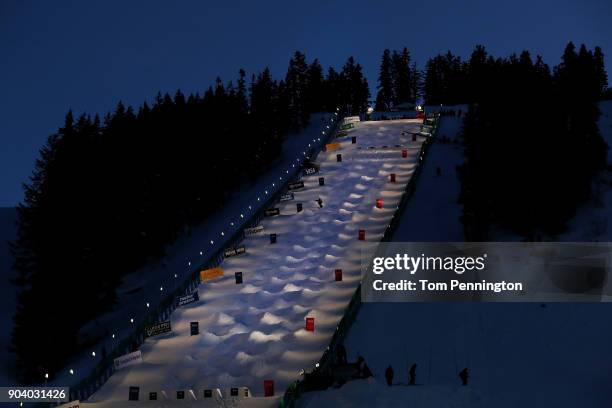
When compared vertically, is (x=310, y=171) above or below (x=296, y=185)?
above

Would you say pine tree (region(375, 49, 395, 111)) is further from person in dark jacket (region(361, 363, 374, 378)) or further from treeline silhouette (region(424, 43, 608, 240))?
person in dark jacket (region(361, 363, 374, 378))

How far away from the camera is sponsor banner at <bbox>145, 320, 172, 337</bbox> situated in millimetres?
28141

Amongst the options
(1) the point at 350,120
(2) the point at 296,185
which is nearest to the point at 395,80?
(1) the point at 350,120

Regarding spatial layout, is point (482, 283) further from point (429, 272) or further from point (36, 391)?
point (36, 391)

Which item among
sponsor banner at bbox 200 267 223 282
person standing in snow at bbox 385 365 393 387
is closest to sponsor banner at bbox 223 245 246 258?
sponsor banner at bbox 200 267 223 282

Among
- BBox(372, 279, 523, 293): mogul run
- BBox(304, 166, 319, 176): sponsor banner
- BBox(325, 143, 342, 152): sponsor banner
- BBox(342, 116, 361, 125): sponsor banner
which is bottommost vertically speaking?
BBox(372, 279, 523, 293): mogul run

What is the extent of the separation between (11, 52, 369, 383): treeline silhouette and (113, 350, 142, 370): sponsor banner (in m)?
8.83

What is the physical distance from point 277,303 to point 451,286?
776cm

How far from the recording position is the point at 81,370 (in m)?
30.6

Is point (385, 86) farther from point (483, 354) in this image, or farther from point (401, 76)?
point (483, 354)

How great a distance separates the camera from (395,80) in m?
103

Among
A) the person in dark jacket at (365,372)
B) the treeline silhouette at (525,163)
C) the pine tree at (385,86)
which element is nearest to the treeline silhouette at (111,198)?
the person in dark jacket at (365,372)

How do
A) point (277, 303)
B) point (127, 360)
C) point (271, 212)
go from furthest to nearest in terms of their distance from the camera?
point (271, 212) → point (277, 303) → point (127, 360)

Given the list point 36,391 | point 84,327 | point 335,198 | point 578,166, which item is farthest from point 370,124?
point 36,391
